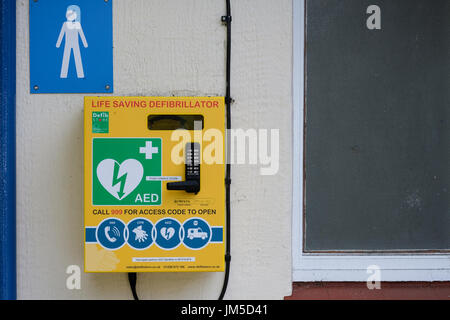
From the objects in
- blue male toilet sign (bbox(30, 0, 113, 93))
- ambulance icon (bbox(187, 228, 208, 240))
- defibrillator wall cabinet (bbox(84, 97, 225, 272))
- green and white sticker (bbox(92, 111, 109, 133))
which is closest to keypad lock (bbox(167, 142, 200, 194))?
defibrillator wall cabinet (bbox(84, 97, 225, 272))

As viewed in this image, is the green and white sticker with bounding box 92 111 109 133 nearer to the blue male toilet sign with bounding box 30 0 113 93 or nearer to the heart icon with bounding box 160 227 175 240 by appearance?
the blue male toilet sign with bounding box 30 0 113 93

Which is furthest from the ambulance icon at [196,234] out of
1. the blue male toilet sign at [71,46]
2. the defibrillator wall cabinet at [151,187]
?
the blue male toilet sign at [71,46]

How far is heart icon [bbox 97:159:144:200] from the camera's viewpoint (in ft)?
3.67

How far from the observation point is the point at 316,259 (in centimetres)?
135

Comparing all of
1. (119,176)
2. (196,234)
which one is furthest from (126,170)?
(196,234)

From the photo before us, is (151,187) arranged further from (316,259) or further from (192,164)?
(316,259)

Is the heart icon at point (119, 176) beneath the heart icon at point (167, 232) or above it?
above

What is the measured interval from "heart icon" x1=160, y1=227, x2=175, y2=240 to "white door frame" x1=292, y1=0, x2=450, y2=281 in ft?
1.56

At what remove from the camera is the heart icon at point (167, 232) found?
1.13 meters

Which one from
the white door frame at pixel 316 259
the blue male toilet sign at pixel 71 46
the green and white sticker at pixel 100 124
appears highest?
the blue male toilet sign at pixel 71 46

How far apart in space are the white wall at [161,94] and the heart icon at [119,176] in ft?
0.69

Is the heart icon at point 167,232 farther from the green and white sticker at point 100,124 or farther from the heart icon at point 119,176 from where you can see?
the green and white sticker at point 100,124

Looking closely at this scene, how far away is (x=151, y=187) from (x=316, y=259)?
2.25 ft

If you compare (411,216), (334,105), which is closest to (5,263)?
(334,105)
